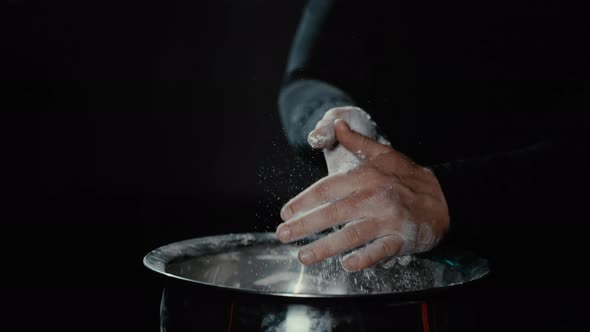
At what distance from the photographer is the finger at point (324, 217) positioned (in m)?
0.46

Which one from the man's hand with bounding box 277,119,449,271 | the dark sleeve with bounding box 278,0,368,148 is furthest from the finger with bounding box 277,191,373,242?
the dark sleeve with bounding box 278,0,368,148

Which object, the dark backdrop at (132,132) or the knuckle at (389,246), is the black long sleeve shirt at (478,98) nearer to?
the knuckle at (389,246)

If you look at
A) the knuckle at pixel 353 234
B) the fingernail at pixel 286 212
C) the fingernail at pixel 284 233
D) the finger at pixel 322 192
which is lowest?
the knuckle at pixel 353 234

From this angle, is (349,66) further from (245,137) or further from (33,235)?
(33,235)

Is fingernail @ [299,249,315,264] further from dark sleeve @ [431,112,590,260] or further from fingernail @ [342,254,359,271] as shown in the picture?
dark sleeve @ [431,112,590,260]

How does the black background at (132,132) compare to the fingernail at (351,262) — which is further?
the black background at (132,132)

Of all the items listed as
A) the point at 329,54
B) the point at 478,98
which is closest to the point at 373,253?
the point at 478,98

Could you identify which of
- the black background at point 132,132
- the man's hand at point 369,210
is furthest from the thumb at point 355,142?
the black background at point 132,132

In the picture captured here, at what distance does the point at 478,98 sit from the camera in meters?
0.90

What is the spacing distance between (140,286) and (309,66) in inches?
19.7

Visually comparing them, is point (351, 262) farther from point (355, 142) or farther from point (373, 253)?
point (355, 142)

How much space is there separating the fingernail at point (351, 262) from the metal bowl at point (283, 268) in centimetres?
2

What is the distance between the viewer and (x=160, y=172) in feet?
4.45

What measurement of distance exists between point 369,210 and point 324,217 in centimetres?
5
